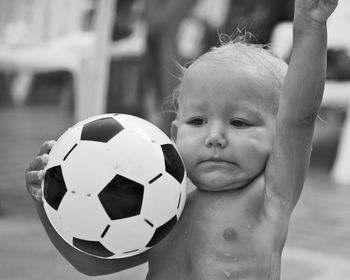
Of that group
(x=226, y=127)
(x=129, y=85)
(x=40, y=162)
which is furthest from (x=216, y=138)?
(x=129, y=85)

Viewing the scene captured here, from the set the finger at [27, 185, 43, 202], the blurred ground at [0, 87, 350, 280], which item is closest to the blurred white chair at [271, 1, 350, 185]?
the blurred ground at [0, 87, 350, 280]

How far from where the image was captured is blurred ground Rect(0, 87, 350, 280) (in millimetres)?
3596

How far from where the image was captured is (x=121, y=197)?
5.93 ft

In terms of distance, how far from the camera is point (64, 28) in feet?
20.7

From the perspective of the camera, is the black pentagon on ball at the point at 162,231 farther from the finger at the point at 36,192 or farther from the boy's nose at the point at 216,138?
the finger at the point at 36,192

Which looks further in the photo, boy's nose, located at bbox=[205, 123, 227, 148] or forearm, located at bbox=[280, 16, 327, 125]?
boy's nose, located at bbox=[205, 123, 227, 148]

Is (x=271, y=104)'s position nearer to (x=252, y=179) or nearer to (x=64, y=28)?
(x=252, y=179)

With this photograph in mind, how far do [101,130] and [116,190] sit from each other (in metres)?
0.17

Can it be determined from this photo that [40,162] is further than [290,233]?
No

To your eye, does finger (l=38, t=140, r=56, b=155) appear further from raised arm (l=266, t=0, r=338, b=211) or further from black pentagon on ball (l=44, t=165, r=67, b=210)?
raised arm (l=266, t=0, r=338, b=211)

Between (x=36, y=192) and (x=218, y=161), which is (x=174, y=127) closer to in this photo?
(x=218, y=161)

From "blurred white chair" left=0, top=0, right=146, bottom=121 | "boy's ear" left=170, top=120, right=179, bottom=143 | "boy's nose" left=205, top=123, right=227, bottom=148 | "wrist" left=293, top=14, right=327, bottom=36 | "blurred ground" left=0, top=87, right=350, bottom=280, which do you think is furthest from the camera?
"blurred white chair" left=0, top=0, right=146, bottom=121

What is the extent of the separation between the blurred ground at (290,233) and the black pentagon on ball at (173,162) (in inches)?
65.3

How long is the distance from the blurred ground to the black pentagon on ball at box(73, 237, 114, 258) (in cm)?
158
